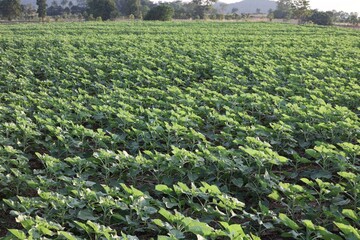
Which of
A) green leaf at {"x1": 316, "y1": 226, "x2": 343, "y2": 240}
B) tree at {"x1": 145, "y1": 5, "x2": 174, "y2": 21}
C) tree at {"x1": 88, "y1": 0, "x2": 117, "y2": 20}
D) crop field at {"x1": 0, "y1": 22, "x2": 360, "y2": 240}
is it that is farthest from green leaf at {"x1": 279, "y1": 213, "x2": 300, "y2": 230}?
tree at {"x1": 88, "y1": 0, "x2": 117, "y2": 20}

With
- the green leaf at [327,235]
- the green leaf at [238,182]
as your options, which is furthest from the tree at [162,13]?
the green leaf at [327,235]

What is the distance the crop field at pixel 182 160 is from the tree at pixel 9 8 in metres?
46.4

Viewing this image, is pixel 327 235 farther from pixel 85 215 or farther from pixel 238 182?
pixel 85 215

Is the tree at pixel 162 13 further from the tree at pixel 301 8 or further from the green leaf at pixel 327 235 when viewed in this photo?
the green leaf at pixel 327 235

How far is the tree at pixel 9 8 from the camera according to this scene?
51.4m

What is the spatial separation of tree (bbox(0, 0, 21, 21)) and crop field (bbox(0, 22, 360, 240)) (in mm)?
46361

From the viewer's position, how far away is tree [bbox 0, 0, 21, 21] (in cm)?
5141

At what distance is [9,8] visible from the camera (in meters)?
51.6

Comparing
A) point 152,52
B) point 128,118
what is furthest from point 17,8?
point 128,118

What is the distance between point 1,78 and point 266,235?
26.6ft

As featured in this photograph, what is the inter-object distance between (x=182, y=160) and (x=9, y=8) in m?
54.3

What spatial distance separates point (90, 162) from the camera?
4301mm

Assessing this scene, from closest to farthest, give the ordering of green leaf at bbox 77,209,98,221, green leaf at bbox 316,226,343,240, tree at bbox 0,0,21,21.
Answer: green leaf at bbox 316,226,343,240 → green leaf at bbox 77,209,98,221 → tree at bbox 0,0,21,21

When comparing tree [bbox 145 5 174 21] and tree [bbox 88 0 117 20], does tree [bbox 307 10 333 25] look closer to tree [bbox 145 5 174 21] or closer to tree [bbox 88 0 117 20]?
tree [bbox 145 5 174 21]
